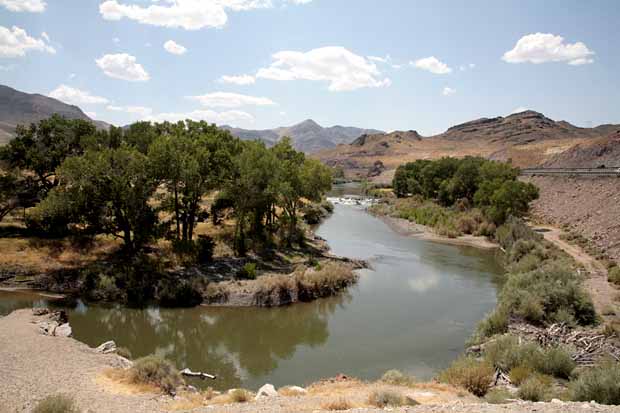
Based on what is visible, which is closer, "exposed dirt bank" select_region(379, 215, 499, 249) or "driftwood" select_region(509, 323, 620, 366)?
"driftwood" select_region(509, 323, 620, 366)

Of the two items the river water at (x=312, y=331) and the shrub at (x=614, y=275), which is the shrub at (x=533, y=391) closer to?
the river water at (x=312, y=331)

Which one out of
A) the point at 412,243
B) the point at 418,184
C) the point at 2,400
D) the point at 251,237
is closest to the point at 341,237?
the point at 412,243

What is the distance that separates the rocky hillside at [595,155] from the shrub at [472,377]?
6392 centimetres

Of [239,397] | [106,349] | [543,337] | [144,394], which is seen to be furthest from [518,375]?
[106,349]

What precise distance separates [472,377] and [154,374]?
1036 cm

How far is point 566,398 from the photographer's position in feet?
42.3

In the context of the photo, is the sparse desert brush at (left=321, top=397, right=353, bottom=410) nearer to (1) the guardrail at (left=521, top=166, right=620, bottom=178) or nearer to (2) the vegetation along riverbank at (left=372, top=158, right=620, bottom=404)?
(2) the vegetation along riverbank at (left=372, top=158, right=620, bottom=404)

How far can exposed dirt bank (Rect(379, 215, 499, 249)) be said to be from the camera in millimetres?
48344

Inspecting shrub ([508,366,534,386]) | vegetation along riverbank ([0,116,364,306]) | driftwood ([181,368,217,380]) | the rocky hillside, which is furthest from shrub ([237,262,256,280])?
the rocky hillside

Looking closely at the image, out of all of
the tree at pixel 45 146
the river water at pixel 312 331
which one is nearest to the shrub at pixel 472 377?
the river water at pixel 312 331

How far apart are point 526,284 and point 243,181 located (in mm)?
20135

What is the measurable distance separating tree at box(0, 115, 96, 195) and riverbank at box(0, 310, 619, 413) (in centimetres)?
2233

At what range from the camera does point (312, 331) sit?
78.1 ft

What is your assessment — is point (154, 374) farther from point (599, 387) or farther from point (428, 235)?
point (428, 235)
